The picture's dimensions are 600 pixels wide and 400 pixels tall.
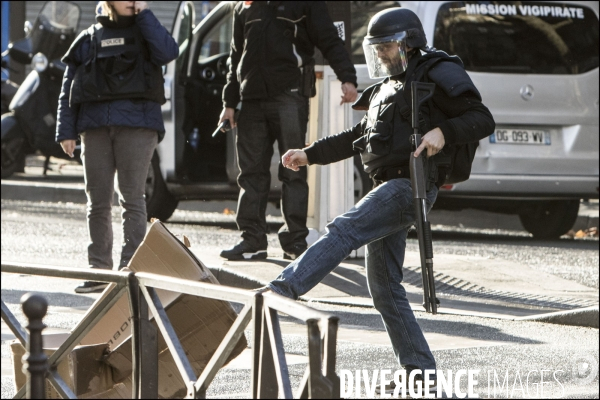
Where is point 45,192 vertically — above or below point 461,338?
above

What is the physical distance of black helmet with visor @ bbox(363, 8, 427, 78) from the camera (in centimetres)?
443

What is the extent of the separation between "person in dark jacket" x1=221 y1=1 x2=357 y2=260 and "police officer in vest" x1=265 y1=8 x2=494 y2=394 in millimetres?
3005

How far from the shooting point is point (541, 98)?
1005 centimetres

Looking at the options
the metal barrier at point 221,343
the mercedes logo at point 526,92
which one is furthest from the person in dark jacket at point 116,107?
the mercedes logo at point 526,92

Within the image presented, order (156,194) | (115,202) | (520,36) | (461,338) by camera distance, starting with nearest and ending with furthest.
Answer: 1. (461,338)
2. (520,36)
3. (156,194)
4. (115,202)

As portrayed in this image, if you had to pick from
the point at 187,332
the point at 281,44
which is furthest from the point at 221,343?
the point at 281,44

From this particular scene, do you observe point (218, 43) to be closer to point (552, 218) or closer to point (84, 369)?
point (552, 218)

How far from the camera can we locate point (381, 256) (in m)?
4.58

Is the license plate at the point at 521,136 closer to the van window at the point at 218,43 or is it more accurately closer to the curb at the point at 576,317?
the van window at the point at 218,43

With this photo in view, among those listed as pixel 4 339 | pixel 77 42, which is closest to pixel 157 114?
pixel 77 42

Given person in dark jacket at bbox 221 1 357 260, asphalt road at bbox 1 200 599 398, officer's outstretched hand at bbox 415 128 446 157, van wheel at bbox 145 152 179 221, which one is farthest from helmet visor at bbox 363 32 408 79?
van wheel at bbox 145 152 179 221

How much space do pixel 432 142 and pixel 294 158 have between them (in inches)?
29.0

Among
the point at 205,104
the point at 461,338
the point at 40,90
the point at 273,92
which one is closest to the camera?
the point at 461,338

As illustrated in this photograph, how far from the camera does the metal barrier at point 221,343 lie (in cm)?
292
